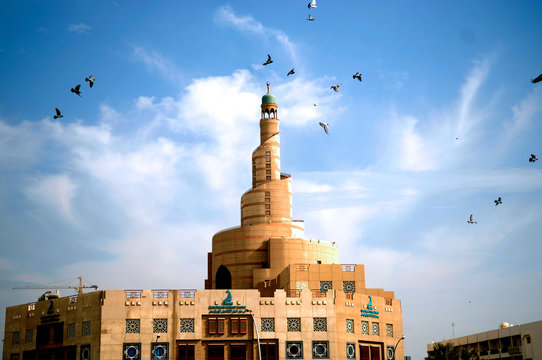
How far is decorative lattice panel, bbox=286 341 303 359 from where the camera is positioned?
2788 inches

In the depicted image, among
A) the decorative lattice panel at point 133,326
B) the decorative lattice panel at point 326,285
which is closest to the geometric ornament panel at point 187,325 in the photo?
the decorative lattice panel at point 133,326

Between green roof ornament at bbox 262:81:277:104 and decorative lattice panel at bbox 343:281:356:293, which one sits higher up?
green roof ornament at bbox 262:81:277:104

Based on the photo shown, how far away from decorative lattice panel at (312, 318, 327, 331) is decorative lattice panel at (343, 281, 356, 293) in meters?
9.30

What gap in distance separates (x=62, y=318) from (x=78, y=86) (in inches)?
1419

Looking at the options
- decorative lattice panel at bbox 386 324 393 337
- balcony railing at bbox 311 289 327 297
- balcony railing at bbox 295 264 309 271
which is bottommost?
decorative lattice panel at bbox 386 324 393 337

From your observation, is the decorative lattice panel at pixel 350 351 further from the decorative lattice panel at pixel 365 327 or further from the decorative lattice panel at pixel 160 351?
the decorative lattice panel at pixel 160 351

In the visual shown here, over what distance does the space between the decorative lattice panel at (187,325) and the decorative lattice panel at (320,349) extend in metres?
12.6

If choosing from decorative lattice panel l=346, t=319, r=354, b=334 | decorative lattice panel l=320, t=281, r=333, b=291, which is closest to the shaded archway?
decorative lattice panel l=320, t=281, r=333, b=291

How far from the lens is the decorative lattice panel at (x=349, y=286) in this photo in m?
80.8

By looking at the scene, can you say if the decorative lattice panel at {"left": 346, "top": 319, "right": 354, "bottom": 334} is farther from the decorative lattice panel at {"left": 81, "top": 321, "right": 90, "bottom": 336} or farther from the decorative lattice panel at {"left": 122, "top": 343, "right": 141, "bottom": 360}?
the decorative lattice panel at {"left": 81, "top": 321, "right": 90, "bottom": 336}

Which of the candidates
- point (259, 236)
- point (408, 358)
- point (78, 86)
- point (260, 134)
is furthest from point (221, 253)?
point (408, 358)

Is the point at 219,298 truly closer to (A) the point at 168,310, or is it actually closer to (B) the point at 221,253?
(A) the point at 168,310

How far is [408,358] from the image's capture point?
5576 inches

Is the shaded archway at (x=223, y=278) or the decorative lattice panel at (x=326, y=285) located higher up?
the shaded archway at (x=223, y=278)
